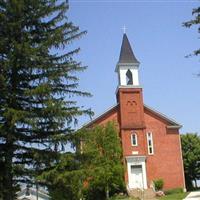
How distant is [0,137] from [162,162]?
95.9ft

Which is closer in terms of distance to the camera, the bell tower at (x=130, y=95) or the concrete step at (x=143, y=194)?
the concrete step at (x=143, y=194)

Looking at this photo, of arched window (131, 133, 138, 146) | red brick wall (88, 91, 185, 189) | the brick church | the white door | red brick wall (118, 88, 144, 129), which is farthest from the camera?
red brick wall (118, 88, 144, 129)

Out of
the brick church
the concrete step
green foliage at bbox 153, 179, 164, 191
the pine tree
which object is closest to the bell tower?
the brick church

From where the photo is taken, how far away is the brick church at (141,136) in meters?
48.3

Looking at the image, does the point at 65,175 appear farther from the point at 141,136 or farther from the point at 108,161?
the point at 141,136

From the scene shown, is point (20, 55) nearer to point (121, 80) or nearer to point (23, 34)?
point (23, 34)

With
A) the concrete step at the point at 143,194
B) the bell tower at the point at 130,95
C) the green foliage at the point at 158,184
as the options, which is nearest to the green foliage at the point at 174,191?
the green foliage at the point at 158,184

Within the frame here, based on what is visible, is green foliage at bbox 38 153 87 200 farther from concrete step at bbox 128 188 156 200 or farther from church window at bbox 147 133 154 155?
church window at bbox 147 133 154 155

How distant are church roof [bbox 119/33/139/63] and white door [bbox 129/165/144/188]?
10.6 m

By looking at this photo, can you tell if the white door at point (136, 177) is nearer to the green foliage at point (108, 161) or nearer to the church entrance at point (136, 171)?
the church entrance at point (136, 171)

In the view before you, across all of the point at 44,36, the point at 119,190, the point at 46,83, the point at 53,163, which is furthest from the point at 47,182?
the point at 119,190

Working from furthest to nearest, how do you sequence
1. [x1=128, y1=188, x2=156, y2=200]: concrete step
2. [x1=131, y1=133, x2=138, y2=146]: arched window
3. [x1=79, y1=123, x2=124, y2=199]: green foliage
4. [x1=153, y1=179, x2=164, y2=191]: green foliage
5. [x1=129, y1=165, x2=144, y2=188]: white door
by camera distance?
[x1=131, y1=133, x2=138, y2=146]: arched window < [x1=129, y1=165, x2=144, y2=188]: white door < [x1=153, y1=179, x2=164, y2=191]: green foliage < [x1=128, y1=188, x2=156, y2=200]: concrete step < [x1=79, y1=123, x2=124, y2=199]: green foliage

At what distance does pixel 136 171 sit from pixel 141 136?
3.43 metres

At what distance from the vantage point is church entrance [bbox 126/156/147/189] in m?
47.7
